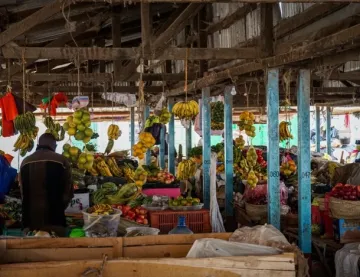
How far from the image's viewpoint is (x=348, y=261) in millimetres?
5332

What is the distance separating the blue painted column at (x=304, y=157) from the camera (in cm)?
573

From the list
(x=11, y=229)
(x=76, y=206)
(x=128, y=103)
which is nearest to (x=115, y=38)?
(x=76, y=206)

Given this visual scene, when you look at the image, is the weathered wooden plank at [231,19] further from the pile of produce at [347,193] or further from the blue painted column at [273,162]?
the pile of produce at [347,193]

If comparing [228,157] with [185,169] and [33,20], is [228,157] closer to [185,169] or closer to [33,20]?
[185,169]

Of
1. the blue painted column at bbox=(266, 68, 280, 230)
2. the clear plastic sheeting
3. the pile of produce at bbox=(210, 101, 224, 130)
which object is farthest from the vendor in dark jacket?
the pile of produce at bbox=(210, 101, 224, 130)

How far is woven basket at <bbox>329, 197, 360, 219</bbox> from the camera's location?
641cm

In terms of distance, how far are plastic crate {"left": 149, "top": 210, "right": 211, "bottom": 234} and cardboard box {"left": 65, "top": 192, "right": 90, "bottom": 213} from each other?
105 cm

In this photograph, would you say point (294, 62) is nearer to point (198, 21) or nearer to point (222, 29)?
point (222, 29)

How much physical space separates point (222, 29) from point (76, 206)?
11.7 feet

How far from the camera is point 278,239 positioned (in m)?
3.34

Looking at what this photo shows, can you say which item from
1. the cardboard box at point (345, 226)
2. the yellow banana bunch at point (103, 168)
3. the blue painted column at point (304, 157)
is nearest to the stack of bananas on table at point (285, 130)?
the cardboard box at point (345, 226)

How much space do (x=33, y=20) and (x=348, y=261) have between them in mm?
4104

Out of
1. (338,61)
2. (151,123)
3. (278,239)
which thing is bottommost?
(278,239)

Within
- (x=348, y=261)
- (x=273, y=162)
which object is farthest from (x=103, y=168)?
(x=348, y=261)
